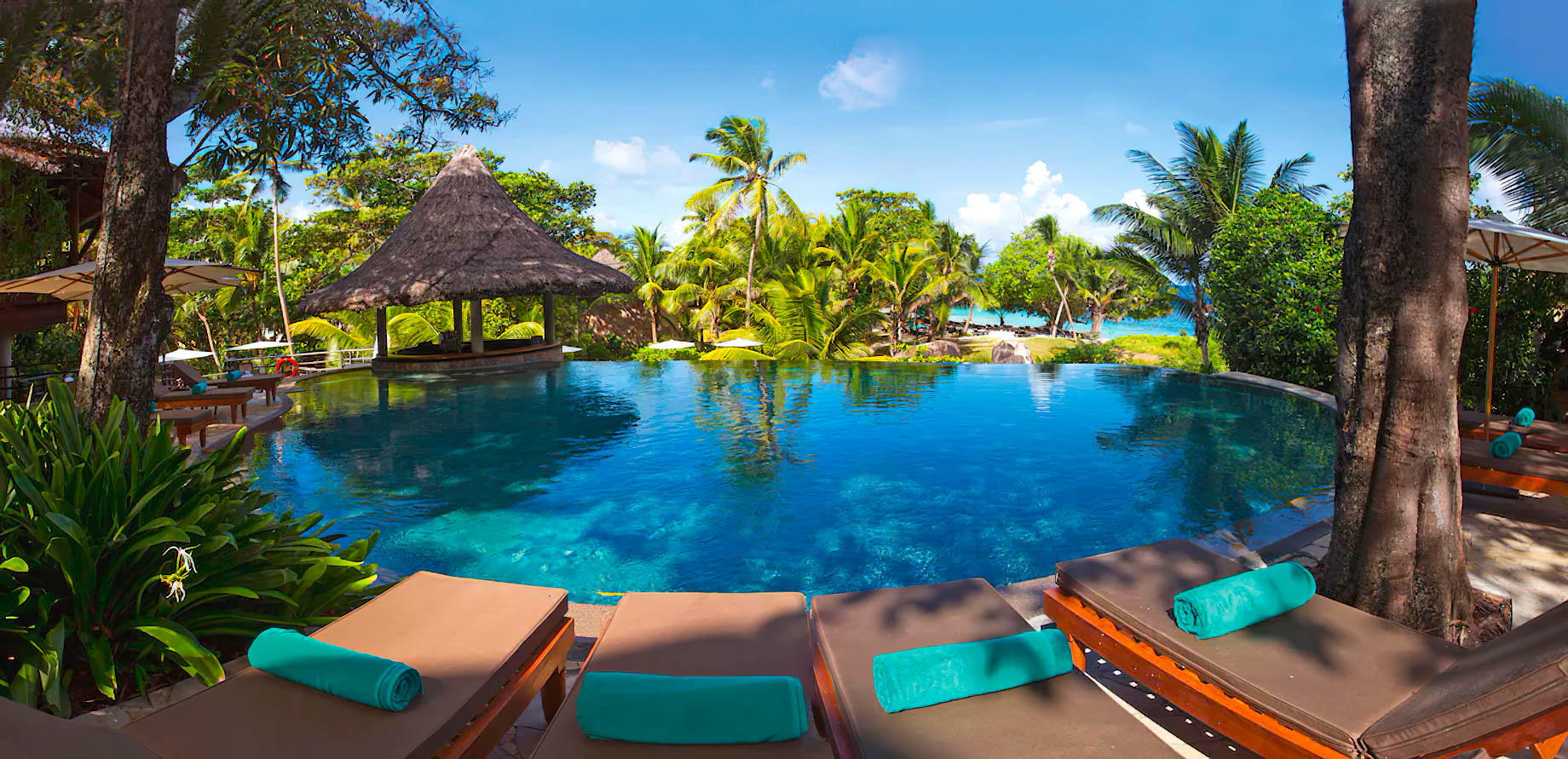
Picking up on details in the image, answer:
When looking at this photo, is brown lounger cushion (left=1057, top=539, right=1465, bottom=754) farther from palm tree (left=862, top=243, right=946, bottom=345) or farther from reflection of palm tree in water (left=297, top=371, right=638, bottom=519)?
palm tree (left=862, top=243, right=946, bottom=345)

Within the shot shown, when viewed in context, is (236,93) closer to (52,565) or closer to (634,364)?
(52,565)

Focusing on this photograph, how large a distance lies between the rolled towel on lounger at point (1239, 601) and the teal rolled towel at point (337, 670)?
118 inches

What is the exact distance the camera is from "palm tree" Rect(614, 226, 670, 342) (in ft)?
95.2

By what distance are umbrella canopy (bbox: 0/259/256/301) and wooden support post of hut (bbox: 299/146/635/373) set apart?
472 cm

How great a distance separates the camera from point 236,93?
23.7 feet

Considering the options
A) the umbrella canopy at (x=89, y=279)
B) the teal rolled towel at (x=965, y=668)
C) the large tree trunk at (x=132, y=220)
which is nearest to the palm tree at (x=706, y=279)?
the umbrella canopy at (x=89, y=279)

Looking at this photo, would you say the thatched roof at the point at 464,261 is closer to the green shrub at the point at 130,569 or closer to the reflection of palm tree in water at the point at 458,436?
the reflection of palm tree in water at the point at 458,436

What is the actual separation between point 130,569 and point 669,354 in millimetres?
20803

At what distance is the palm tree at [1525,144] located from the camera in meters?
9.17

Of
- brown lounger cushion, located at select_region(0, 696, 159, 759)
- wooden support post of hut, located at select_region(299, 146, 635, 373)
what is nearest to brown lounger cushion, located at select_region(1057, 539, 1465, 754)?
brown lounger cushion, located at select_region(0, 696, 159, 759)

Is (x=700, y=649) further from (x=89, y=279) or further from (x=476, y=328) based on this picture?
(x=476, y=328)

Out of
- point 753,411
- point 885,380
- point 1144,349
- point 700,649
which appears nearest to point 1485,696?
point 700,649

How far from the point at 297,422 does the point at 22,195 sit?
5.50 meters

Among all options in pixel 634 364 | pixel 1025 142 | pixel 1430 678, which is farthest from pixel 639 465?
pixel 1025 142
